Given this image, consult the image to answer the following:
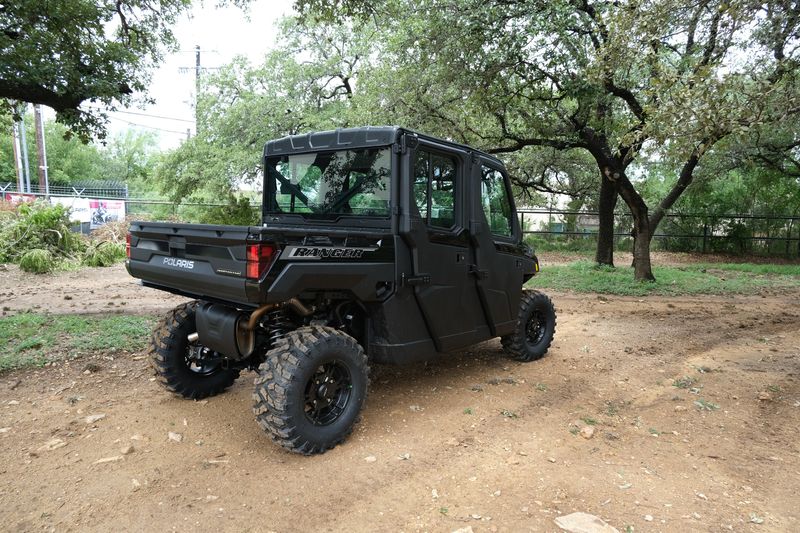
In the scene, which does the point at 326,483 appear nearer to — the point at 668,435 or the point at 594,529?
the point at 594,529

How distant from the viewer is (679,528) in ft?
9.16

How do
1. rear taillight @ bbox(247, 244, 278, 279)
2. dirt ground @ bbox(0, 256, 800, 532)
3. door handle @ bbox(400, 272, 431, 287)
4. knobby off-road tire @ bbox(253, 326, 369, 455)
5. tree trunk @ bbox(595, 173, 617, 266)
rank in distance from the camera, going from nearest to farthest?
dirt ground @ bbox(0, 256, 800, 532)
rear taillight @ bbox(247, 244, 278, 279)
knobby off-road tire @ bbox(253, 326, 369, 455)
door handle @ bbox(400, 272, 431, 287)
tree trunk @ bbox(595, 173, 617, 266)

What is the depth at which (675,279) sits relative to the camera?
519 inches

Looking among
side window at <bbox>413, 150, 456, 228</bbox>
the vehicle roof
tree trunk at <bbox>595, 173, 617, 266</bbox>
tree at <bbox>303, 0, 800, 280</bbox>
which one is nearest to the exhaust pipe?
side window at <bbox>413, 150, 456, 228</bbox>

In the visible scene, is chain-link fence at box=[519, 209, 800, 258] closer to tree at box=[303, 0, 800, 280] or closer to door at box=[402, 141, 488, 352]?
tree at box=[303, 0, 800, 280]

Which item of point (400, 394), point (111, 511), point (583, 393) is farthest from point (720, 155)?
point (111, 511)

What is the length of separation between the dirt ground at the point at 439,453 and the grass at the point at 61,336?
30 centimetres

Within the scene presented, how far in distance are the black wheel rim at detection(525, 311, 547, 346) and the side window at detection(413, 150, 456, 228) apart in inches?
81.3

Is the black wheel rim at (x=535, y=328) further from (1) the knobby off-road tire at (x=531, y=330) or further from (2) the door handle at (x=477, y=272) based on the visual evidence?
(2) the door handle at (x=477, y=272)

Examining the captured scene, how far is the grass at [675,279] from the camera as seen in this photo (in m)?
11.7

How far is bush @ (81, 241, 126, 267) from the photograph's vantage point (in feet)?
42.4

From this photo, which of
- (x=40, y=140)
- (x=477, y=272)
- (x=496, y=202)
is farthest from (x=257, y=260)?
(x=40, y=140)

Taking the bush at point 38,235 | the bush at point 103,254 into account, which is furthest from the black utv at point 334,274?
the bush at point 103,254

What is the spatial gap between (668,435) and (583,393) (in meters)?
0.99
